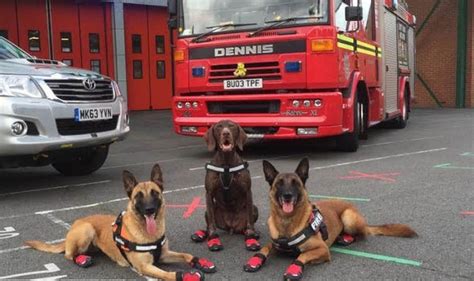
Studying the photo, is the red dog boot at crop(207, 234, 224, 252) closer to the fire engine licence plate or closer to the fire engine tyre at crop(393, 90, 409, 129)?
the fire engine licence plate

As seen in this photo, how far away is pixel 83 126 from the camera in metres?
6.58

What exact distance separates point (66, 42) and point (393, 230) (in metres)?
16.4

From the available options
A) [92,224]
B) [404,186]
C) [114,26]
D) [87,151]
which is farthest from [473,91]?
[92,224]

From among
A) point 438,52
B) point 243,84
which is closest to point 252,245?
point 243,84

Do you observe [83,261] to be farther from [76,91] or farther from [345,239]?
[76,91]

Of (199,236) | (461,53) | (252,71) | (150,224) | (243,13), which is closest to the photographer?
(150,224)

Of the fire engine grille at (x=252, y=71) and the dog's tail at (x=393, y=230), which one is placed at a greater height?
the fire engine grille at (x=252, y=71)

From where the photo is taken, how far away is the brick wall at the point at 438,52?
2297 centimetres

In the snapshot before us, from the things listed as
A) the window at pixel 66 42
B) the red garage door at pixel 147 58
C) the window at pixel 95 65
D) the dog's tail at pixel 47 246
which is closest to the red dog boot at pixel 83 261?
the dog's tail at pixel 47 246

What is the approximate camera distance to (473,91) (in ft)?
74.2

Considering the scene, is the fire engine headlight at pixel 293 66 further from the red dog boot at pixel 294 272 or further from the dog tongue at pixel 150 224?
the dog tongue at pixel 150 224

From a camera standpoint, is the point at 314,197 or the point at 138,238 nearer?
the point at 138,238

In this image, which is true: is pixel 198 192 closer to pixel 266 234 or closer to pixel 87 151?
pixel 87 151

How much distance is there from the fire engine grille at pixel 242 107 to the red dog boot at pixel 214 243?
4.46 m
